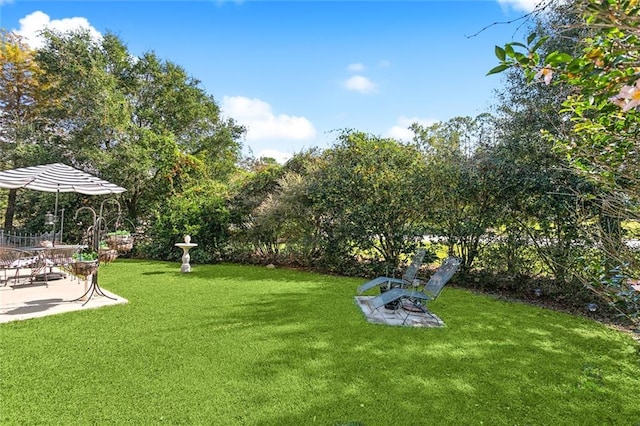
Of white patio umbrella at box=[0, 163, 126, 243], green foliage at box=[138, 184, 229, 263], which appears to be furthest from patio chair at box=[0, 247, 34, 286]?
green foliage at box=[138, 184, 229, 263]

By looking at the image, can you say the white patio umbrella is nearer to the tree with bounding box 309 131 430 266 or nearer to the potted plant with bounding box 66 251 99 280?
the potted plant with bounding box 66 251 99 280

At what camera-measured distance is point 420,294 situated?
5734mm

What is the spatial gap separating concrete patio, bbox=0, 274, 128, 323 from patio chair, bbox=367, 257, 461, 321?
4.89 metres

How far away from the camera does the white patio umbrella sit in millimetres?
6895

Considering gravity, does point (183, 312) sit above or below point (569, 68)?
below

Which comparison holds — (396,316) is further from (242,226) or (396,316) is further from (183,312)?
(242,226)

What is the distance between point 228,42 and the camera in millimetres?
8617

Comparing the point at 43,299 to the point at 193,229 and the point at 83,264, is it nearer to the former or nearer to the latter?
the point at 83,264

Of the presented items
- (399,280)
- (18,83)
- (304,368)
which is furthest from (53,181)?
(18,83)

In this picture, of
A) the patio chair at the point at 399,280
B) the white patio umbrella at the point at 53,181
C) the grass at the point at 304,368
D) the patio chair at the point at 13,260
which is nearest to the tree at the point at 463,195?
the patio chair at the point at 399,280

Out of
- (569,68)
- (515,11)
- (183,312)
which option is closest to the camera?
(569,68)

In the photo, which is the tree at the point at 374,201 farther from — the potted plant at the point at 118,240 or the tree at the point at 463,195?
the potted plant at the point at 118,240

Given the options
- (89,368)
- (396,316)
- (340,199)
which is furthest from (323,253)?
(89,368)

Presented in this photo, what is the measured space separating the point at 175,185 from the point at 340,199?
8313 mm
